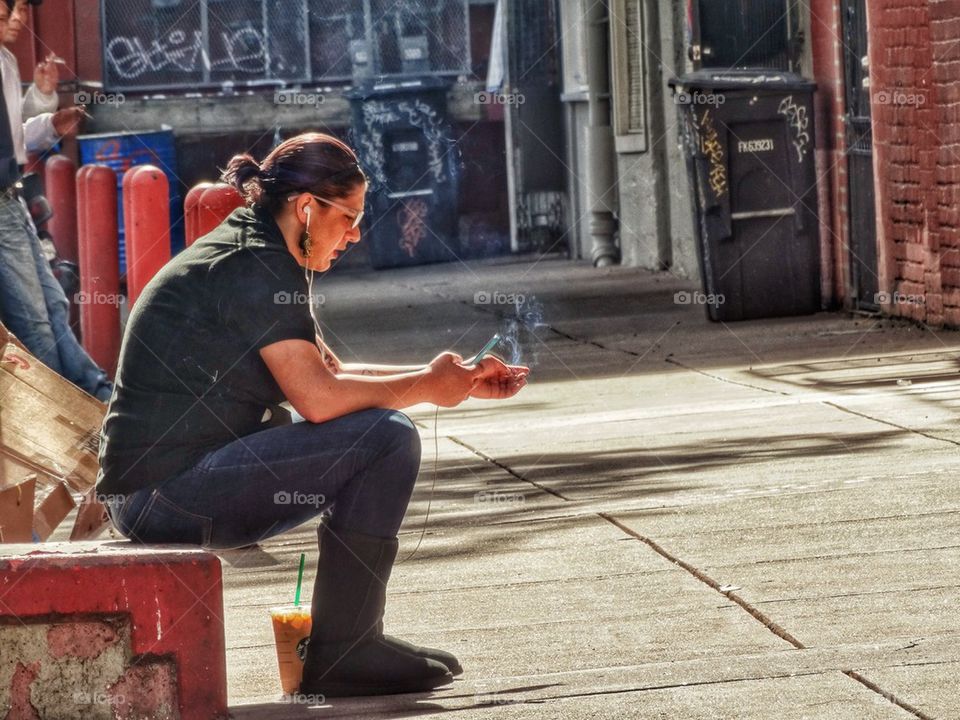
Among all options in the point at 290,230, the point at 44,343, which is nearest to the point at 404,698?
the point at 290,230

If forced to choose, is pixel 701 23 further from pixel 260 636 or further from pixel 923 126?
pixel 260 636

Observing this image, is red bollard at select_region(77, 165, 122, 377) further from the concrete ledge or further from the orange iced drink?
the concrete ledge

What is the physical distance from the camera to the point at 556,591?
5.39 metres

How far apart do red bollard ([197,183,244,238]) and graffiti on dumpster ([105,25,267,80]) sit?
14.4m

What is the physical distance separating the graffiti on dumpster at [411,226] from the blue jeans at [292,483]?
1590 cm

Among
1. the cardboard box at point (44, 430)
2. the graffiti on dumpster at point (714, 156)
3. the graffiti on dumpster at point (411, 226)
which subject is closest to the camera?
the cardboard box at point (44, 430)

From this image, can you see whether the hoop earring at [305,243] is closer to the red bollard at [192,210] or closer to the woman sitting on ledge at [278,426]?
the woman sitting on ledge at [278,426]

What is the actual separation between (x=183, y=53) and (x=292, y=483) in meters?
17.1

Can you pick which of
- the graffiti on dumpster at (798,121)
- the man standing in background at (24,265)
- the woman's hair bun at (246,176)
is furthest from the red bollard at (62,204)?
the woman's hair bun at (246,176)

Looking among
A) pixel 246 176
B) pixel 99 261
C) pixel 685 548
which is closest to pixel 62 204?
pixel 99 261

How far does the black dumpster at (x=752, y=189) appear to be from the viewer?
1241 centimetres

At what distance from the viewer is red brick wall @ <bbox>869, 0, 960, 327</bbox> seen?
1123cm

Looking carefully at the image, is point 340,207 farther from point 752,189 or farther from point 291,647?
point 752,189

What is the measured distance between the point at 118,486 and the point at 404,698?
2.66ft
